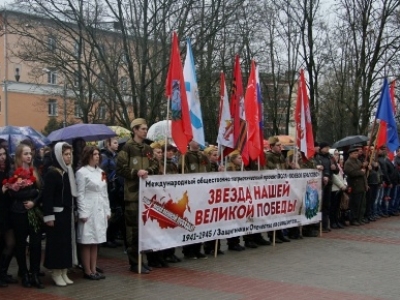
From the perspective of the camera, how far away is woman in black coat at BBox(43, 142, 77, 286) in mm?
7594

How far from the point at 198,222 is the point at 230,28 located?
16.6 meters

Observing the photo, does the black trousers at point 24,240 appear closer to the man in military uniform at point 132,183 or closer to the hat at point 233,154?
the man in military uniform at point 132,183

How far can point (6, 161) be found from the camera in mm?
7691

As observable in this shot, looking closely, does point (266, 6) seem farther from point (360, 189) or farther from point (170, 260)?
point (170, 260)

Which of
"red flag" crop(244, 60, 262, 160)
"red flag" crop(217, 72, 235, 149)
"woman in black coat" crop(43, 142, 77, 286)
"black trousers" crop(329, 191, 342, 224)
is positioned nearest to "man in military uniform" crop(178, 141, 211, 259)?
"red flag" crop(217, 72, 235, 149)

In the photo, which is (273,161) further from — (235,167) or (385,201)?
(385,201)

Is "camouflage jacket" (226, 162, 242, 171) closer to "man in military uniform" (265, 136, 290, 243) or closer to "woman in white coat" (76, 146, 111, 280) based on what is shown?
"man in military uniform" (265, 136, 290, 243)

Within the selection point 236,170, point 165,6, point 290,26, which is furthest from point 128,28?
point 236,170

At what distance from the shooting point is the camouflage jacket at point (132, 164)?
857cm

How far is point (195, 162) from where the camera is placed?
10.0 meters

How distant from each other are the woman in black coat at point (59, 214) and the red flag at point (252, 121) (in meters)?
3.83

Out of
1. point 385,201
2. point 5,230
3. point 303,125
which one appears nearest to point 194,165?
point 303,125

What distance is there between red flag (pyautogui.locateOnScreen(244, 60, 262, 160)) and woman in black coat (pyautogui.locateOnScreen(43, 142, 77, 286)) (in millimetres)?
3835

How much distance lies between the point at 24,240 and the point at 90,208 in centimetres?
94
